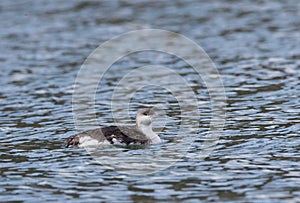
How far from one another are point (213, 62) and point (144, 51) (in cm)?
305

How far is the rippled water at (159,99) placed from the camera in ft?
39.1

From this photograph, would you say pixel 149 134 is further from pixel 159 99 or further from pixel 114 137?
pixel 159 99

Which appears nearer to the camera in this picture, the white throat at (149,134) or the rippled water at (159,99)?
the rippled water at (159,99)

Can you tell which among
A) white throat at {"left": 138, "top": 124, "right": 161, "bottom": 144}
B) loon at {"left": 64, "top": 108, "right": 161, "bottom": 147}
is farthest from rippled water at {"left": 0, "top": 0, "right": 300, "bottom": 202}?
white throat at {"left": 138, "top": 124, "right": 161, "bottom": 144}

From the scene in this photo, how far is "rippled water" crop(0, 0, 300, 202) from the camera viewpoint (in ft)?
39.1

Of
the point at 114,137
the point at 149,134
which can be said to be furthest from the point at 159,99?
the point at 114,137

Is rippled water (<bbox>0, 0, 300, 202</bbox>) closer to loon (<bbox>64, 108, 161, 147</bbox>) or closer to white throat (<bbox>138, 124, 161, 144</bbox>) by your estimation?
loon (<bbox>64, 108, 161, 147</bbox>)

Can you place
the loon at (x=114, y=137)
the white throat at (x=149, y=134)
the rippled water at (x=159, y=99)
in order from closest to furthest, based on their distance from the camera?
the rippled water at (x=159, y=99) → the loon at (x=114, y=137) → the white throat at (x=149, y=134)

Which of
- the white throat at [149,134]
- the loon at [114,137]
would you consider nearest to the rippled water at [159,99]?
the loon at [114,137]

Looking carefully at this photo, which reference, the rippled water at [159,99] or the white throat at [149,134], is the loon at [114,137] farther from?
the rippled water at [159,99]

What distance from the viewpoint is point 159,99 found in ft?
62.7

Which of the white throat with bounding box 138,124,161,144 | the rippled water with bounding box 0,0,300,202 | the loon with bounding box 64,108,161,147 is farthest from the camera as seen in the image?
the white throat with bounding box 138,124,161,144

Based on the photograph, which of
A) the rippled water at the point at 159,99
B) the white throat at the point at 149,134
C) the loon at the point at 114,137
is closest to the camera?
the rippled water at the point at 159,99

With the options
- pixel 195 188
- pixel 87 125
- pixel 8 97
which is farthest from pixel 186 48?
pixel 195 188
